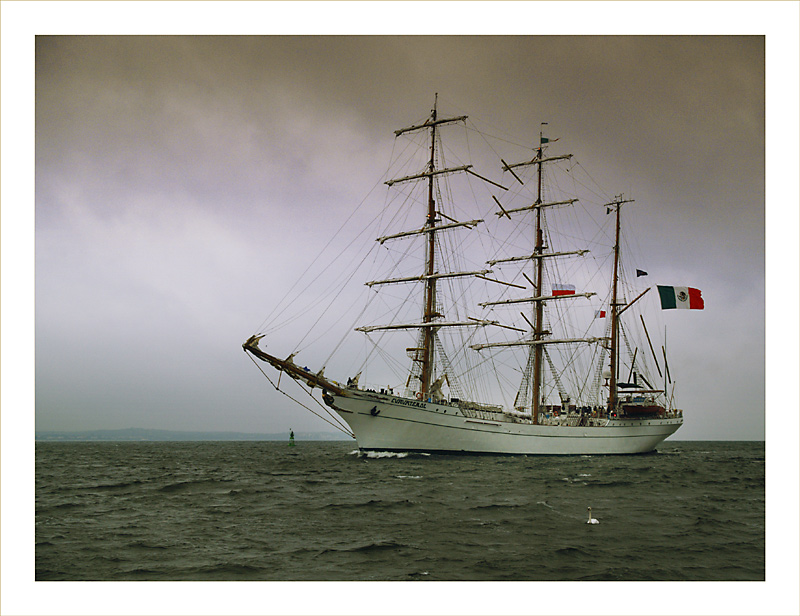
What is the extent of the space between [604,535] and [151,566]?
6369 mm

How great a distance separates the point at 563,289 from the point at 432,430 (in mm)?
9257

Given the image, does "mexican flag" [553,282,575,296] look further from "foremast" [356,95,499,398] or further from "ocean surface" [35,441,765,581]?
"ocean surface" [35,441,765,581]

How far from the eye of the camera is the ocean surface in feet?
24.6

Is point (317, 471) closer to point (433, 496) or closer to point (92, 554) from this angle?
point (433, 496)

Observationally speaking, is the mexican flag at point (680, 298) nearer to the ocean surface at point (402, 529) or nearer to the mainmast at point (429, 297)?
the ocean surface at point (402, 529)

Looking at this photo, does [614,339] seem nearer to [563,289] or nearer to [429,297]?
[563,289]

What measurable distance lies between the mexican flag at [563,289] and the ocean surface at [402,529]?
11762 millimetres

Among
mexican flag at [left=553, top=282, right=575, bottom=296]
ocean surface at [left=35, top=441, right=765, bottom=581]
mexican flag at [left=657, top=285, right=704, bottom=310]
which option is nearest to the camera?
ocean surface at [left=35, top=441, right=765, bottom=581]

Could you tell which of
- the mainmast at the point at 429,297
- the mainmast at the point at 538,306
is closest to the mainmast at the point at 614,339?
the mainmast at the point at 538,306

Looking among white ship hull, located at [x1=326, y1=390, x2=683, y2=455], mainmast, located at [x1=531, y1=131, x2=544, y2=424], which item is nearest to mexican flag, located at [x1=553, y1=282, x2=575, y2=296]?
mainmast, located at [x1=531, y1=131, x2=544, y2=424]

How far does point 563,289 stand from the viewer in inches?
1059

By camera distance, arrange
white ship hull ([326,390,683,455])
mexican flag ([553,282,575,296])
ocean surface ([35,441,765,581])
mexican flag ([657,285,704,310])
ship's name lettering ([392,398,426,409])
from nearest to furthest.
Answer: ocean surface ([35,441,765,581]) < mexican flag ([657,285,704,310]) < ship's name lettering ([392,398,426,409]) < white ship hull ([326,390,683,455]) < mexican flag ([553,282,575,296])

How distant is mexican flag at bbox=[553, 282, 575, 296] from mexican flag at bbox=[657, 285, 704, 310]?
33.4 ft

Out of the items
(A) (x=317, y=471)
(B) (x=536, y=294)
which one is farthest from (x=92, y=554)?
(B) (x=536, y=294)
